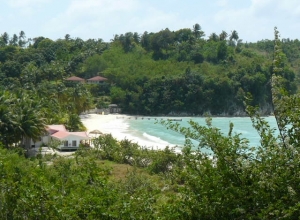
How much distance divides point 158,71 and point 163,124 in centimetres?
7128

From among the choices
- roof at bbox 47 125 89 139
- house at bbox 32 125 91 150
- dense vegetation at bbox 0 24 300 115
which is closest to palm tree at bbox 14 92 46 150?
roof at bbox 47 125 89 139

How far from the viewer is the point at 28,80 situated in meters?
63.8

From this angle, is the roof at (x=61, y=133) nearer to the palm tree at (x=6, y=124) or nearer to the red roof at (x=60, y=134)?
the red roof at (x=60, y=134)

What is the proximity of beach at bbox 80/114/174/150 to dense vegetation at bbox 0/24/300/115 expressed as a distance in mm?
2431

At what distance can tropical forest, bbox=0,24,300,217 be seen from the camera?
4.89 m

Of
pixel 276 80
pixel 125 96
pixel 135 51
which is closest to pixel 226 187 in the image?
pixel 276 80

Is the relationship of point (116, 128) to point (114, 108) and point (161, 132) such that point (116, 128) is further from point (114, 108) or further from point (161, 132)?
point (114, 108)

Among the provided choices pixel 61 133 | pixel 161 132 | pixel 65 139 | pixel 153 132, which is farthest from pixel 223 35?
pixel 65 139

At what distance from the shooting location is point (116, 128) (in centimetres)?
5066

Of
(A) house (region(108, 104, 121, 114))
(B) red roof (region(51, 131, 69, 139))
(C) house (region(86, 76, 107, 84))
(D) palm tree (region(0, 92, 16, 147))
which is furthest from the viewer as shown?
(C) house (region(86, 76, 107, 84))

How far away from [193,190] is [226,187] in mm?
487

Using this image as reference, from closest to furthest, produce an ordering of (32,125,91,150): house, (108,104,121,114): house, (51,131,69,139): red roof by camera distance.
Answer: (32,125,91,150): house → (51,131,69,139): red roof → (108,104,121,114): house

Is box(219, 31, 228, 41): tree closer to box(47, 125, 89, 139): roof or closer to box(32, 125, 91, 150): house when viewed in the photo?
box(47, 125, 89, 139): roof

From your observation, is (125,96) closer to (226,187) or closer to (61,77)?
(61,77)
